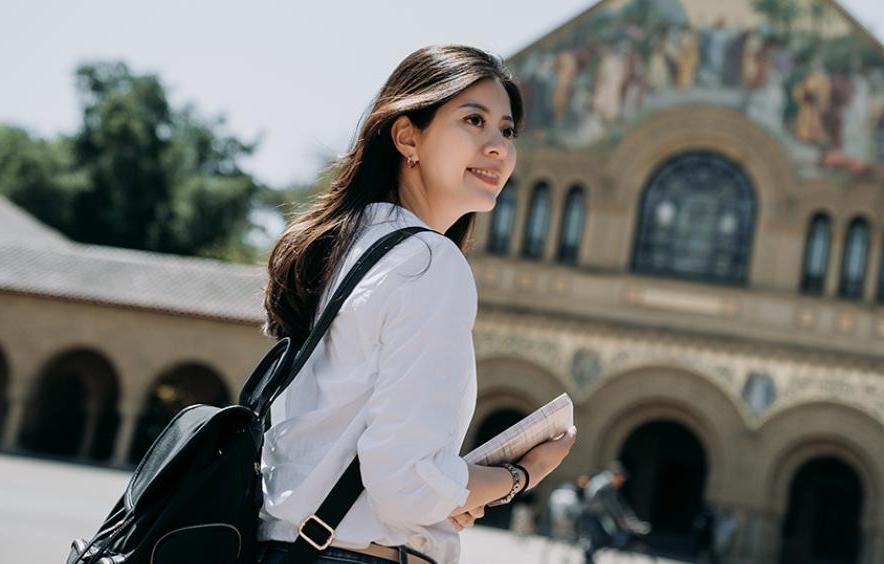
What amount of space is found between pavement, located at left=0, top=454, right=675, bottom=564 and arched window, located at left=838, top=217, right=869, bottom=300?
7.70m

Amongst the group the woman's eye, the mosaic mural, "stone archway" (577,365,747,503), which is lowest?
"stone archway" (577,365,747,503)

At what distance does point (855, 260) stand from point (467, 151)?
29.5m

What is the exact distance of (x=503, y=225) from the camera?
105 feet

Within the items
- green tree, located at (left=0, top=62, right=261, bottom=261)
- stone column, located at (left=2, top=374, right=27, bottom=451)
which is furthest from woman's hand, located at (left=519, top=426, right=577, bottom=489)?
green tree, located at (left=0, top=62, right=261, bottom=261)

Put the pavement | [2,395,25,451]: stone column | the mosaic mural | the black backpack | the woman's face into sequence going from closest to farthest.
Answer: the black backpack < the woman's face < the pavement < the mosaic mural < [2,395,25,451]: stone column

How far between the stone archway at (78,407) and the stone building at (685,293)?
1095 mm

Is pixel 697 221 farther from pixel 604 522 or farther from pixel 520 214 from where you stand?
pixel 604 522

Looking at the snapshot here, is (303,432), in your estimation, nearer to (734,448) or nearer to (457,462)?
(457,462)

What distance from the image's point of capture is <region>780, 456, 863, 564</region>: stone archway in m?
31.3

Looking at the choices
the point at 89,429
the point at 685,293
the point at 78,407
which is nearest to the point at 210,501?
the point at 685,293

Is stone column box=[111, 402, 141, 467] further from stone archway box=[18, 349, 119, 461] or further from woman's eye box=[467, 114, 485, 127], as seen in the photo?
woman's eye box=[467, 114, 485, 127]

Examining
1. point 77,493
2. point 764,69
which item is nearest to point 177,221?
point 764,69

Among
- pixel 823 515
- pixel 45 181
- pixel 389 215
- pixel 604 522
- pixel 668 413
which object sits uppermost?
pixel 45 181

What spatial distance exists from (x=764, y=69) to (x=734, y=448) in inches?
352
